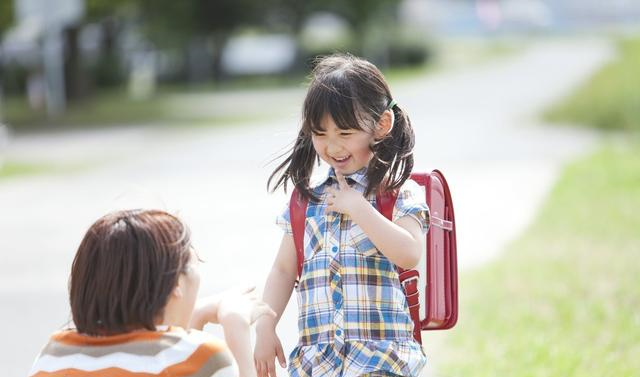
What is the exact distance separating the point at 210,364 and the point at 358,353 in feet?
1.51

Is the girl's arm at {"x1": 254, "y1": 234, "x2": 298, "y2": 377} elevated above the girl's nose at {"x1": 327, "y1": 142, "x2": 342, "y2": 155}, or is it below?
below

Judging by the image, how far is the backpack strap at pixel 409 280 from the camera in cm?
308

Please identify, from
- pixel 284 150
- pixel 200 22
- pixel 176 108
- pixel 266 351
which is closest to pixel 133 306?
pixel 266 351

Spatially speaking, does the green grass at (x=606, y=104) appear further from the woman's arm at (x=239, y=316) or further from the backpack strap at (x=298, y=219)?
the woman's arm at (x=239, y=316)

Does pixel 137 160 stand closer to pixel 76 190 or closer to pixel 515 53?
pixel 76 190

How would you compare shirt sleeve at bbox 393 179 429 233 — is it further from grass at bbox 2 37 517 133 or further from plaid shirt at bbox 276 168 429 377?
grass at bbox 2 37 517 133

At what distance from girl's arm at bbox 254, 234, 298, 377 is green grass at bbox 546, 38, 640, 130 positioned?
1501 cm

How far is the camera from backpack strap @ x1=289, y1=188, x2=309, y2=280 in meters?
3.16

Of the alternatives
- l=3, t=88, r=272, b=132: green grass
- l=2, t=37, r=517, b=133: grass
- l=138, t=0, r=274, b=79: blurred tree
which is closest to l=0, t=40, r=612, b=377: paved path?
l=3, t=88, r=272, b=132: green grass

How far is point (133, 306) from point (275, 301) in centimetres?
72

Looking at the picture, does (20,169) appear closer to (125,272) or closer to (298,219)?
(298,219)

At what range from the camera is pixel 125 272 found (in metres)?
2.59

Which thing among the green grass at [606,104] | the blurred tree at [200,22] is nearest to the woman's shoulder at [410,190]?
the green grass at [606,104]

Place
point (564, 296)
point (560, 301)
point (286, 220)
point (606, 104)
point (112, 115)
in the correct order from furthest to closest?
1. point (112, 115)
2. point (606, 104)
3. point (564, 296)
4. point (560, 301)
5. point (286, 220)
